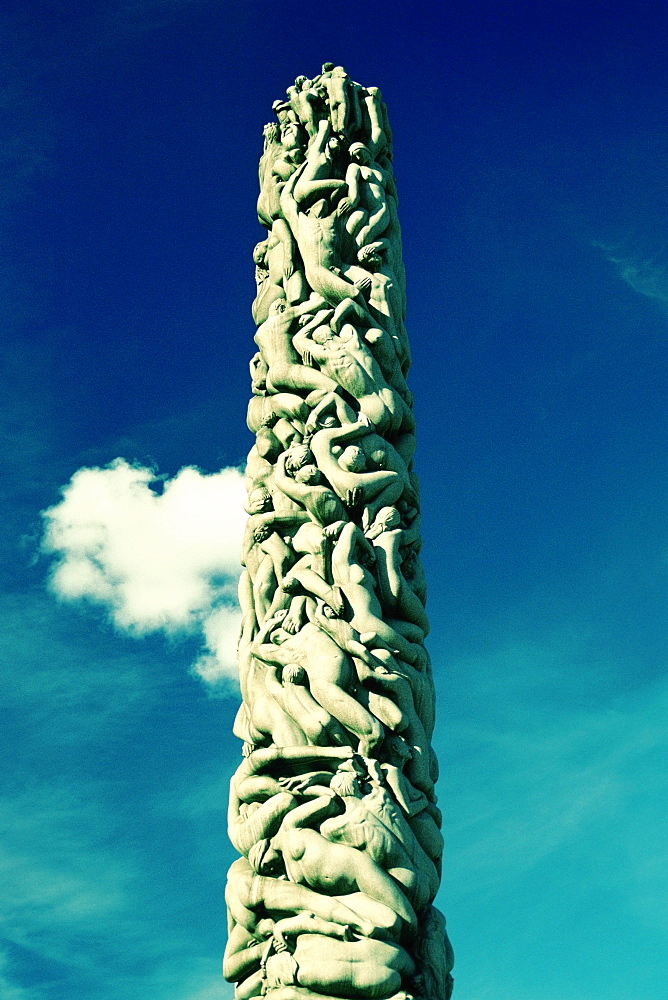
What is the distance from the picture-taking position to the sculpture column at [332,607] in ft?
21.0

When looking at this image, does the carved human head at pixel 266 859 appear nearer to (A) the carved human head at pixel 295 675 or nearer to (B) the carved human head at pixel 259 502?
(A) the carved human head at pixel 295 675

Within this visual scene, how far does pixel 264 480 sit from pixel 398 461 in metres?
0.98

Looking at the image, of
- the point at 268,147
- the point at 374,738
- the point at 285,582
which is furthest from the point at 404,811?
the point at 268,147

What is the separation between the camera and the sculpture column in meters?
6.39

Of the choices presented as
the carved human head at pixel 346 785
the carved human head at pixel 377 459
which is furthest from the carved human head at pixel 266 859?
the carved human head at pixel 377 459

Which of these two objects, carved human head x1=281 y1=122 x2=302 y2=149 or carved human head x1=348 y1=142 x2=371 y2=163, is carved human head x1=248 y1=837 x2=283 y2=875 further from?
carved human head x1=281 y1=122 x2=302 y2=149

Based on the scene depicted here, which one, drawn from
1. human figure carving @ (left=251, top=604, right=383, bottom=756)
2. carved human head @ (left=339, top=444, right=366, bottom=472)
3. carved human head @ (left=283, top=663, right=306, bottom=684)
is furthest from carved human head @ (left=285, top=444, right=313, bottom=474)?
carved human head @ (left=283, top=663, right=306, bottom=684)

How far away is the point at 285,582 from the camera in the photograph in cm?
763

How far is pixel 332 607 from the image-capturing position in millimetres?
7371

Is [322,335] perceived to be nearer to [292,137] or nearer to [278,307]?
[278,307]

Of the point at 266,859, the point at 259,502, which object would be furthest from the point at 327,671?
the point at 259,502

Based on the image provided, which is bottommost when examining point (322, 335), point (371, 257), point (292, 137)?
point (322, 335)

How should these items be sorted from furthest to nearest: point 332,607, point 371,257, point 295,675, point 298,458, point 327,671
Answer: point 371,257 → point 298,458 → point 332,607 → point 295,675 → point 327,671

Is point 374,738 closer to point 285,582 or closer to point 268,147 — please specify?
point 285,582
